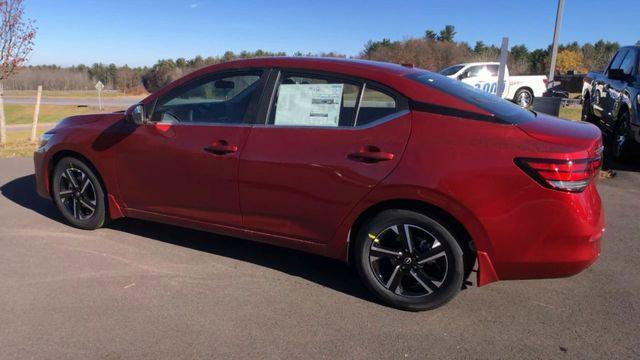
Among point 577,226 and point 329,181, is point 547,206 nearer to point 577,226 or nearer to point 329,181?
point 577,226

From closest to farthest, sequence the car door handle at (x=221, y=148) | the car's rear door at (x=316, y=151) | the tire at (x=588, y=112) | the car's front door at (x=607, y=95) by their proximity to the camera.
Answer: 1. the car's rear door at (x=316, y=151)
2. the car door handle at (x=221, y=148)
3. the car's front door at (x=607, y=95)
4. the tire at (x=588, y=112)

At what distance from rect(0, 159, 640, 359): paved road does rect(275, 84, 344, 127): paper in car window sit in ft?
4.03

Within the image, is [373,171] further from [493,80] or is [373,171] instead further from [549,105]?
[493,80]

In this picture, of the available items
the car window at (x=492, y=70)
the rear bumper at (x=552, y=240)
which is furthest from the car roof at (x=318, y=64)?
the car window at (x=492, y=70)

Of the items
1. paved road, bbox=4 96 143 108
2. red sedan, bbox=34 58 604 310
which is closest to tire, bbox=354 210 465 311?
red sedan, bbox=34 58 604 310

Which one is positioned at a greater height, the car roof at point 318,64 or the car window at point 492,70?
the car window at point 492,70

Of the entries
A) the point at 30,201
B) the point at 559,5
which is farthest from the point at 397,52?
the point at 30,201

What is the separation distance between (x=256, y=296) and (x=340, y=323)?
0.69 meters

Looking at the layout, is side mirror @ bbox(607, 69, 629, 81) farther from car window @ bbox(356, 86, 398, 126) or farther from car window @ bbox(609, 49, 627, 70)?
car window @ bbox(356, 86, 398, 126)

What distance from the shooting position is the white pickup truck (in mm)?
18953

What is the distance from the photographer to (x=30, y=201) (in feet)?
19.7

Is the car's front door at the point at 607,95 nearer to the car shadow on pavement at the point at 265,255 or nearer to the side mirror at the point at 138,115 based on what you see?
the car shadow on pavement at the point at 265,255

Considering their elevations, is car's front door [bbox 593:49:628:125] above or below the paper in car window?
above

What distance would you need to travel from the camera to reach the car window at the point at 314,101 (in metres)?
3.50
